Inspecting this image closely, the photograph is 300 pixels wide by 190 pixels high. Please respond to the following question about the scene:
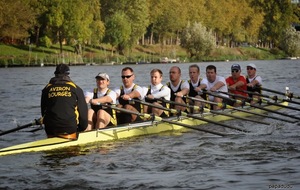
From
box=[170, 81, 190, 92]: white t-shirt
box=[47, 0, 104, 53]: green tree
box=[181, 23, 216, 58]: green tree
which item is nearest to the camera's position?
box=[170, 81, 190, 92]: white t-shirt

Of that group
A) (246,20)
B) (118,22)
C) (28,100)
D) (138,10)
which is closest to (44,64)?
(118,22)

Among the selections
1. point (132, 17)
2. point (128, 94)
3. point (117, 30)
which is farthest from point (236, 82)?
point (132, 17)

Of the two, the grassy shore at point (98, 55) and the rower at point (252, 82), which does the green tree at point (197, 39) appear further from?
the rower at point (252, 82)

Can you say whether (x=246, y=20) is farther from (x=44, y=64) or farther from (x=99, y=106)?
(x=99, y=106)

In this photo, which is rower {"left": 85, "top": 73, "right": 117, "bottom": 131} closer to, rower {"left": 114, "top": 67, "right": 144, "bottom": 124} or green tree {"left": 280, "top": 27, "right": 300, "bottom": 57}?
rower {"left": 114, "top": 67, "right": 144, "bottom": 124}

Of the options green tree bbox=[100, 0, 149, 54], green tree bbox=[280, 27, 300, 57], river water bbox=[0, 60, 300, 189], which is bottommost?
river water bbox=[0, 60, 300, 189]

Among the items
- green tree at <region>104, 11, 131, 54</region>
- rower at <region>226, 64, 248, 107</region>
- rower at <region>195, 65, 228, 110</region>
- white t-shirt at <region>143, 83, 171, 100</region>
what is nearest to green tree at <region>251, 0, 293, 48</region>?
green tree at <region>104, 11, 131, 54</region>

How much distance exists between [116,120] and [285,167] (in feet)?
17.1

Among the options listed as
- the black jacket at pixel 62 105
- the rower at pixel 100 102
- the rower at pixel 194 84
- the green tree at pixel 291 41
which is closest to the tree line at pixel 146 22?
the green tree at pixel 291 41

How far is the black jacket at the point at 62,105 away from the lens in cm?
1321

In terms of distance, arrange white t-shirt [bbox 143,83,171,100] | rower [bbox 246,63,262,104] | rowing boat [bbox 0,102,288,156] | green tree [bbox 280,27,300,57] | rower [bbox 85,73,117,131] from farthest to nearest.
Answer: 1. green tree [bbox 280,27,300,57]
2. rower [bbox 246,63,262,104]
3. white t-shirt [bbox 143,83,171,100]
4. rower [bbox 85,73,117,131]
5. rowing boat [bbox 0,102,288,156]

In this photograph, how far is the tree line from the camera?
3324 inches

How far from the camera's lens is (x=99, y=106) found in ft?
51.3

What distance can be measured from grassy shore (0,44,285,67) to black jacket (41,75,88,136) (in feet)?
229
